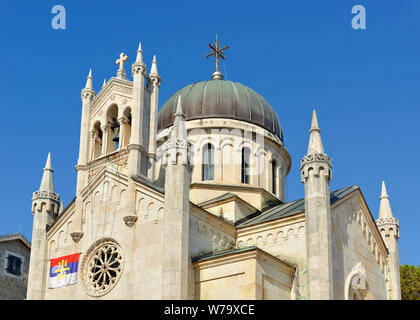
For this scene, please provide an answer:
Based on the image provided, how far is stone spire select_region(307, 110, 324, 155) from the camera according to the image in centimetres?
3325

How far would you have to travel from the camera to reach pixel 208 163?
43.5 meters

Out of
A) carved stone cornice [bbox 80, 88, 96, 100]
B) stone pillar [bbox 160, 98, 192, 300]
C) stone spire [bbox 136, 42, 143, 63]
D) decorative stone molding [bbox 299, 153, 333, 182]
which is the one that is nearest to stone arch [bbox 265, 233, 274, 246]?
decorative stone molding [bbox 299, 153, 333, 182]

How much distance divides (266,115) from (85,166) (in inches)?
536

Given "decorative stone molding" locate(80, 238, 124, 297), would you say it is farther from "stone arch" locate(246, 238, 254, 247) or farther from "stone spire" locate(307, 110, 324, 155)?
"stone spire" locate(307, 110, 324, 155)

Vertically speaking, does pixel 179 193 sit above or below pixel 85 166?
below

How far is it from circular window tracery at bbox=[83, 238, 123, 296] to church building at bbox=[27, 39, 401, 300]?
2.4 inches

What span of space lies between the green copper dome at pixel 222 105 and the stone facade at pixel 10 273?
40.2 ft

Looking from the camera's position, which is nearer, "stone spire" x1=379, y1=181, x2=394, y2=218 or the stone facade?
"stone spire" x1=379, y1=181, x2=394, y2=218

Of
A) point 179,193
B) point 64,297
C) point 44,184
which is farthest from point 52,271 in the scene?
point 179,193

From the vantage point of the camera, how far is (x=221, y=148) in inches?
1718

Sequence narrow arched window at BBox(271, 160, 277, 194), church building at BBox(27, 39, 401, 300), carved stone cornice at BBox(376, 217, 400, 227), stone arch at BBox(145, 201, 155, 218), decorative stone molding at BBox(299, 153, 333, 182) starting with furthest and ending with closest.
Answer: narrow arched window at BBox(271, 160, 277, 194) < carved stone cornice at BBox(376, 217, 400, 227) < stone arch at BBox(145, 201, 155, 218) < decorative stone molding at BBox(299, 153, 333, 182) < church building at BBox(27, 39, 401, 300)

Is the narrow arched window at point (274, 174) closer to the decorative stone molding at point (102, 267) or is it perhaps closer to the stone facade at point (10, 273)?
the decorative stone molding at point (102, 267)

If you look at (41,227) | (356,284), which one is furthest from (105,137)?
(356,284)

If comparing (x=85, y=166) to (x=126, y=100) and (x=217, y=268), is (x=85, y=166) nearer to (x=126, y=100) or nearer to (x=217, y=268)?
(x=126, y=100)
